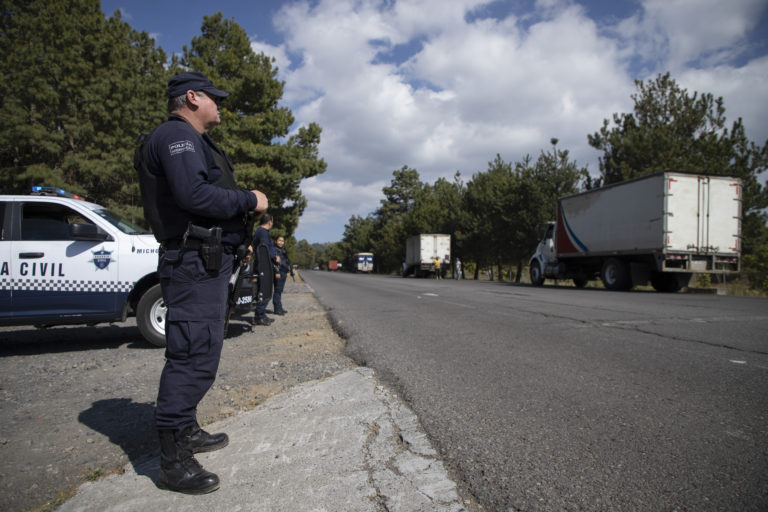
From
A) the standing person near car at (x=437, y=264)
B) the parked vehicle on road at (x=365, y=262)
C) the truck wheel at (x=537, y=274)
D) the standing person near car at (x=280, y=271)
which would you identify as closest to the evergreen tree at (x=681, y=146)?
the truck wheel at (x=537, y=274)

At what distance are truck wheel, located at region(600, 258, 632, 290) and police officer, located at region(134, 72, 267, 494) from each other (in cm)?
1714

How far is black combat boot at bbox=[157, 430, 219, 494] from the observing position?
2.02m

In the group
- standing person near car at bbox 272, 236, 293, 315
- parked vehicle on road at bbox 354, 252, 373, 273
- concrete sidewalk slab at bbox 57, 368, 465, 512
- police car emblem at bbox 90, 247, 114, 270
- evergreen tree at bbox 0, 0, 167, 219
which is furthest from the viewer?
parked vehicle on road at bbox 354, 252, 373, 273

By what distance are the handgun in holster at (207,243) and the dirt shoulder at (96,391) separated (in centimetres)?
123

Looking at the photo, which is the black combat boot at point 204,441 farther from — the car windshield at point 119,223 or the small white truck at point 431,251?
the small white truck at point 431,251

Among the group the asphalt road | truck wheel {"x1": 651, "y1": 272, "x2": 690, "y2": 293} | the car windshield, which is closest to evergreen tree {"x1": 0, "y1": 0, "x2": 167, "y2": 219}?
the car windshield

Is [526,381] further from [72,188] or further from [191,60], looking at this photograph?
[191,60]

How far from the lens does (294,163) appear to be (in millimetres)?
22625

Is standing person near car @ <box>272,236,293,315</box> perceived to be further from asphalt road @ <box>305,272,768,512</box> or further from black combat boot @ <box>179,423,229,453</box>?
black combat boot @ <box>179,423,229,453</box>

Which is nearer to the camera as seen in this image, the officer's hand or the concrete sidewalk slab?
the concrete sidewalk slab

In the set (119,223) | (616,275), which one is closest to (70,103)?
(119,223)

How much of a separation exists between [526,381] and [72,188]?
1957 centimetres

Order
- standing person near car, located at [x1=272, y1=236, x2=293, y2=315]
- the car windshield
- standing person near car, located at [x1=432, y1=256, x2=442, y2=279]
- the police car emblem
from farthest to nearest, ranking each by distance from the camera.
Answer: standing person near car, located at [x1=432, y1=256, x2=442, y2=279], standing person near car, located at [x1=272, y1=236, x2=293, y2=315], the car windshield, the police car emblem

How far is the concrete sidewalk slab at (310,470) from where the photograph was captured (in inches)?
74.5
